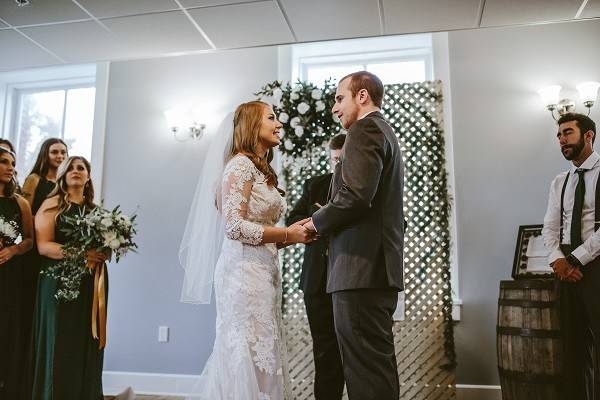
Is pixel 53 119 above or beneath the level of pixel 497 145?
above

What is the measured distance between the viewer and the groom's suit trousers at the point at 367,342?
1.79 meters

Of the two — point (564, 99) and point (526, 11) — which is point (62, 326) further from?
point (564, 99)

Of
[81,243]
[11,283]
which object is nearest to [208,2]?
[81,243]

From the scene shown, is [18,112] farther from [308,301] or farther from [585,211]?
[585,211]

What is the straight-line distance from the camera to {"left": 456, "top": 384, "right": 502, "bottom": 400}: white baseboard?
3816mm

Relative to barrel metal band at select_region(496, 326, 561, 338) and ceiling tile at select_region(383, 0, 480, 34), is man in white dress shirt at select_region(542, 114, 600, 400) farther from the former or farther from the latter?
ceiling tile at select_region(383, 0, 480, 34)

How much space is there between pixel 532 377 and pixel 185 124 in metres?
3.42

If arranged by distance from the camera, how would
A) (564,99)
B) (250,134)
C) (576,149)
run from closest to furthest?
1. (250,134)
2. (576,149)
3. (564,99)

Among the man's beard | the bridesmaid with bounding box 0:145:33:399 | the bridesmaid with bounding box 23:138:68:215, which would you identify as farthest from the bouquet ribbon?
the man's beard

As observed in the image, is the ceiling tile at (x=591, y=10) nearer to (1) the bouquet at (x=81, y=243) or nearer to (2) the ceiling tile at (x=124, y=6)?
(2) the ceiling tile at (x=124, y=6)

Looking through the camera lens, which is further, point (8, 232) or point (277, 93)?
point (277, 93)

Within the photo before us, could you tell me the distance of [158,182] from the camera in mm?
4691

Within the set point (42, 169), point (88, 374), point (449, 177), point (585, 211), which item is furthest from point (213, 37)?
point (585, 211)

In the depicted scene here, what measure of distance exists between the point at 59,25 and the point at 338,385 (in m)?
3.33
